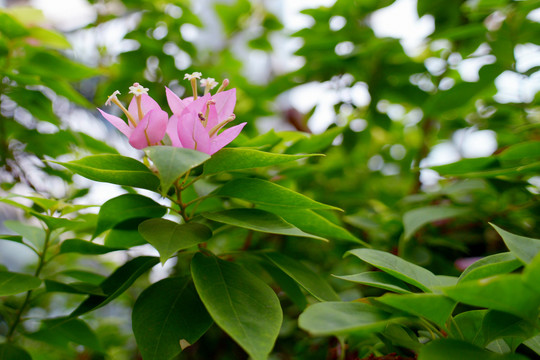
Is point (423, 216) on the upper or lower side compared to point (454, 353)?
lower

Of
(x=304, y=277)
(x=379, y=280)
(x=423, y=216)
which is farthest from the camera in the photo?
(x=423, y=216)

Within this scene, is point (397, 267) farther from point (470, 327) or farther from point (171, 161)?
point (171, 161)

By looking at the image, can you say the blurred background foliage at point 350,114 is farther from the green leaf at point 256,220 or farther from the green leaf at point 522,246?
the green leaf at point 522,246

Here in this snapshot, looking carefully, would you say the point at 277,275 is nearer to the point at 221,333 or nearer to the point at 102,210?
the point at 102,210

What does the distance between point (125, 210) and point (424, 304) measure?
0.38 meters

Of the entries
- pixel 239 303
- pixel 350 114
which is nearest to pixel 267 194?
pixel 239 303

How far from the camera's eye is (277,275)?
59 cm

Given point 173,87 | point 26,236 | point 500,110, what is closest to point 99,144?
point 26,236

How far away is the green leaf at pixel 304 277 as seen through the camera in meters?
0.51

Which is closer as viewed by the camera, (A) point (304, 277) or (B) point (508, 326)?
(B) point (508, 326)

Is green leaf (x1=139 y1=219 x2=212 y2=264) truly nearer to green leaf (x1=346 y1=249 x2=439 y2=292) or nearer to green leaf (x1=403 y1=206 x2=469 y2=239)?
green leaf (x1=346 y1=249 x2=439 y2=292)

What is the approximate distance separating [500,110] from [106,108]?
3.97 ft

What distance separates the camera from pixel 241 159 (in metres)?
0.46

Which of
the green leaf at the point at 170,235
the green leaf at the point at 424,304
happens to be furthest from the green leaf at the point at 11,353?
the green leaf at the point at 424,304
